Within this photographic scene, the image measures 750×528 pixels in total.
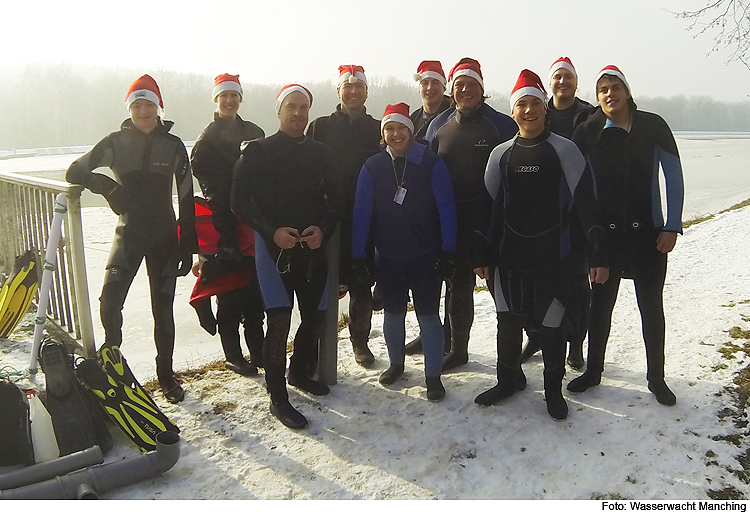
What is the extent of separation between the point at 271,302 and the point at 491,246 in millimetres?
1473

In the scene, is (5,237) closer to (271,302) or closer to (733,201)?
(271,302)

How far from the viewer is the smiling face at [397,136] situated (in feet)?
11.9

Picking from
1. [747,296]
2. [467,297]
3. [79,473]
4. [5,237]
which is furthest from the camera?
[747,296]

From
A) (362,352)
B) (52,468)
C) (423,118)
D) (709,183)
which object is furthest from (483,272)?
(709,183)

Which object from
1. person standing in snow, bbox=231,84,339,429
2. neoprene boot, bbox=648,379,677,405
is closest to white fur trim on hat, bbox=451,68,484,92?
person standing in snow, bbox=231,84,339,429

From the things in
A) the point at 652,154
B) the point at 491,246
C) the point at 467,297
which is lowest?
the point at 467,297

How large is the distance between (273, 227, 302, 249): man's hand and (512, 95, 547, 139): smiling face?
1.57 m

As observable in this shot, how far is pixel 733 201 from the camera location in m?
18.5

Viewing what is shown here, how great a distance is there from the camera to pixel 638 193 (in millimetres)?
3465

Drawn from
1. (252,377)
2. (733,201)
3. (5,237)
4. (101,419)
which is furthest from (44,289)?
(733,201)

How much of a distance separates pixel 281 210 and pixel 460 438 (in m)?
1.81

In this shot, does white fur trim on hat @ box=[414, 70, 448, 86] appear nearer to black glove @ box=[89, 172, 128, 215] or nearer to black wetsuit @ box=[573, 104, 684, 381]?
black wetsuit @ box=[573, 104, 684, 381]

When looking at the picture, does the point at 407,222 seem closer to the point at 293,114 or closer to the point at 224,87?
the point at 293,114

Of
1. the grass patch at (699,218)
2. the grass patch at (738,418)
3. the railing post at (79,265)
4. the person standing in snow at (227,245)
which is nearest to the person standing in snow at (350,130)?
the person standing in snow at (227,245)
